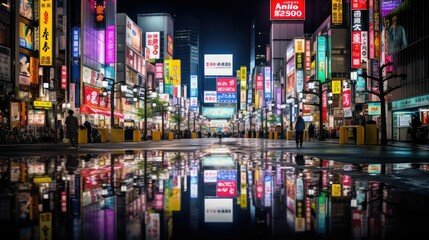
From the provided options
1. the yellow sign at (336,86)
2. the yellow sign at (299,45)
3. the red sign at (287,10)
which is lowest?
the yellow sign at (336,86)

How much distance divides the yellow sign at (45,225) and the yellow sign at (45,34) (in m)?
38.6

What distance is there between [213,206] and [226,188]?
151cm

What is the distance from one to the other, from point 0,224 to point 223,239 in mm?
1891

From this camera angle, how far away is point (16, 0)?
132ft

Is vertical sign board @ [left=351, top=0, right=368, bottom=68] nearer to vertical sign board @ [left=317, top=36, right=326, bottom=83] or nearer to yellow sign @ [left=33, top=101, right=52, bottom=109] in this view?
vertical sign board @ [left=317, top=36, right=326, bottom=83]

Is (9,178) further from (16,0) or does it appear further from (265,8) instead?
(265,8)

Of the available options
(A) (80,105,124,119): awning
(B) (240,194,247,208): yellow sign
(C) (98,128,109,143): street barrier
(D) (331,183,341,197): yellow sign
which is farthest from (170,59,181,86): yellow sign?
(B) (240,194,247,208): yellow sign

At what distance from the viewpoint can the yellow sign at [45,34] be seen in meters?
40.3

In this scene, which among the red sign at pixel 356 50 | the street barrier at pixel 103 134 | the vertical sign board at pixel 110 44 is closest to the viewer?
the street barrier at pixel 103 134

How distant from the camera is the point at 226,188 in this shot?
6.34 metres

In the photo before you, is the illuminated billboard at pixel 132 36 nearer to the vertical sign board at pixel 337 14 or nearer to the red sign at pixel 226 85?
the vertical sign board at pixel 337 14

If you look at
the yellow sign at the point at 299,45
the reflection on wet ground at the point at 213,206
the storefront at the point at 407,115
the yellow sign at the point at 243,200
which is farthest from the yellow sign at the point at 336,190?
Answer: the yellow sign at the point at 299,45

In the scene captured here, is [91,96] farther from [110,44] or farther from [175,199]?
[175,199]

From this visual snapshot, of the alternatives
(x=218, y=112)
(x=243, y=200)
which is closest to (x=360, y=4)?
(x=243, y=200)
